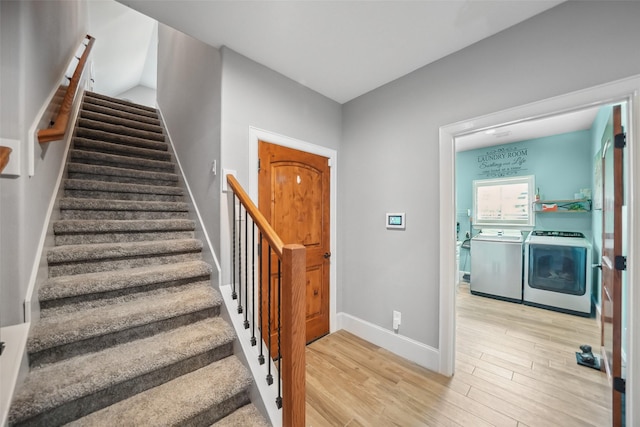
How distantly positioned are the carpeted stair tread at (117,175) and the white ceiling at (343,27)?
1514 millimetres

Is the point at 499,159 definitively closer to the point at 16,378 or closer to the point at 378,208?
the point at 378,208

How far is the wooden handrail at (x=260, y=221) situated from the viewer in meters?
1.31

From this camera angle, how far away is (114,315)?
1.46 metres

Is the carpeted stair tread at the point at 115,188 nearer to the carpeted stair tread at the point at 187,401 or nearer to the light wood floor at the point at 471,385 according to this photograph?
the carpeted stair tread at the point at 187,401

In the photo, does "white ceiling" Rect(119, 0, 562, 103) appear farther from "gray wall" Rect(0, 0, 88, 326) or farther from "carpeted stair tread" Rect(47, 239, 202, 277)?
"carpeted stair tread" Rect(47, 239, 202, 277)

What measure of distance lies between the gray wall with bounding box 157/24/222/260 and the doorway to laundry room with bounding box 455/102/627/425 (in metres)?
2.12

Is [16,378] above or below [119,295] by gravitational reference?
below

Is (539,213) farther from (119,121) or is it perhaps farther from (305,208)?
(119,121)

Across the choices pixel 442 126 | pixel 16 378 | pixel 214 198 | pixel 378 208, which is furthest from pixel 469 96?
pixel 16 378

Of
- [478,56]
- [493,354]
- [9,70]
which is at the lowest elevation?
[493,354]

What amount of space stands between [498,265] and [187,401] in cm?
436

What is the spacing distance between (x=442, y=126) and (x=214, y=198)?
205cm

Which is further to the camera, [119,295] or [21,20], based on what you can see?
[119,295]

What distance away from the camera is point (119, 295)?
1.63 m
